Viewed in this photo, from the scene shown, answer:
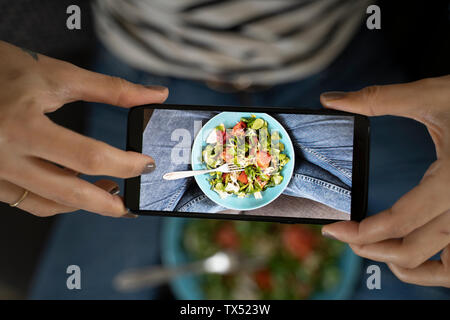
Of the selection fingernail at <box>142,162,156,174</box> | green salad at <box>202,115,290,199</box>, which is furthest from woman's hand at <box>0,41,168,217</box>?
green salad at <box>202,115,290,199</box>

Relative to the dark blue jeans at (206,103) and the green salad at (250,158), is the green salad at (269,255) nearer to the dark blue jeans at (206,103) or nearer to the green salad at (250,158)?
the dark blue jeans at (206,103)

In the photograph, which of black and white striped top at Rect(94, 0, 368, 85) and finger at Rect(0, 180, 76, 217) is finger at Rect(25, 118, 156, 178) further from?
black and white striped top at Rect(94, 0, 368, 85)

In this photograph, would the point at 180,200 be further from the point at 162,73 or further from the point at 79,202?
the point at 162,73

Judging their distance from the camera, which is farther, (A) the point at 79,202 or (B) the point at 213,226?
(B) the point at 213,226

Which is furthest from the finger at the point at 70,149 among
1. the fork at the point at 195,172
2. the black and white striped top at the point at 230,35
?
the black and white striped top at the point at 230,35

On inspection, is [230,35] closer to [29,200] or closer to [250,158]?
[250,158]

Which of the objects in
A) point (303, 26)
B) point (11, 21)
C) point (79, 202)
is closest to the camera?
point (79, 202)

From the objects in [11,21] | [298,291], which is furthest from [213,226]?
[11,21]
